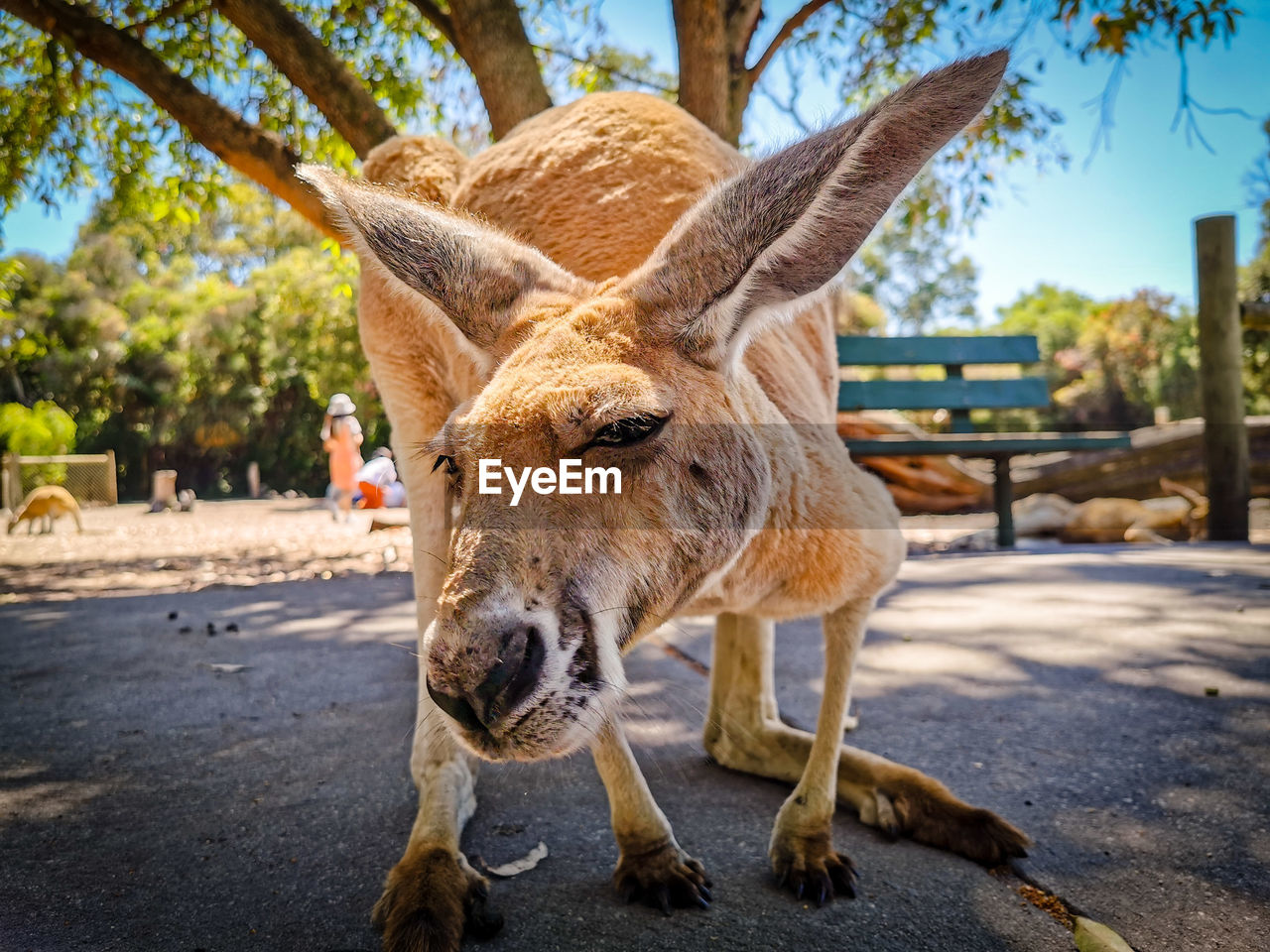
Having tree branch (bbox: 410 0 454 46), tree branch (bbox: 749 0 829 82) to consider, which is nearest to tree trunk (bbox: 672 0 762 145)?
tree branch (bbox: 749 0 829 82)

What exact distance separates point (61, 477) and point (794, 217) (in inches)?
736

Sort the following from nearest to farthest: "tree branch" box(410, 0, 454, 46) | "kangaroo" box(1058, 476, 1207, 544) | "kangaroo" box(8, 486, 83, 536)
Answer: "tree branch" box(410, 0, 454, 46)
"kangaroo" box(1058, 476, 1207, 544)
"kangaroo" box(8, 486, 83, 536)

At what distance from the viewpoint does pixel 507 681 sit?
121 centimetres

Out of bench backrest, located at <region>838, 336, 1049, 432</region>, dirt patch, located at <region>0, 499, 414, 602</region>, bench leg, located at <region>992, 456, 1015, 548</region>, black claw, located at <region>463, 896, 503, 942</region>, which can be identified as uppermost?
bench backrest, located at <region>838, 336, 1049, 432</region>

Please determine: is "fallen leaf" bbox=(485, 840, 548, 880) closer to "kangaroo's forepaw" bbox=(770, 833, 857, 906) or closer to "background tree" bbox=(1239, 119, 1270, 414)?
"kangaroo's forepaw" bbox=(770, 833, 857, 906)

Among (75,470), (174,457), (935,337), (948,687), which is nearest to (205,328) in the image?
(174,457)

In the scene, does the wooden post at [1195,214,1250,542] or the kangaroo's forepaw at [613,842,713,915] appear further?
the wooden post at [1195,214,1250,542]

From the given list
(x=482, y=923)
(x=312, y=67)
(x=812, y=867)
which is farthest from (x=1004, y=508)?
(x=482, y=923)

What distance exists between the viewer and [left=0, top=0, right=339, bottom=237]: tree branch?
477 cm

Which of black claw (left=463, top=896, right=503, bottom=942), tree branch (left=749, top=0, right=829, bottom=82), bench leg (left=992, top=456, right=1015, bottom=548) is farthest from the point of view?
bench leg (left=992, top=456, right=1015, bottom=548)

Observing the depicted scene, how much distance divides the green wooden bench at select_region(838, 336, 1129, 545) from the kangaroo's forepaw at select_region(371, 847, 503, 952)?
5478mm

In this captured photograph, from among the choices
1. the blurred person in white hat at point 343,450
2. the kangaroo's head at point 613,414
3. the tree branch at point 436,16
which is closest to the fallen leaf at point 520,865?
the kangaroo's head at point 613,414

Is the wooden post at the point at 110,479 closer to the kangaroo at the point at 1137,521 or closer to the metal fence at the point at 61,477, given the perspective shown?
the metal fence at the point at 61,477

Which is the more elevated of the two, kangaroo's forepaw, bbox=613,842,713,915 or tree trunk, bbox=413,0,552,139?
tree trunk, bbox=413,0,552,139
